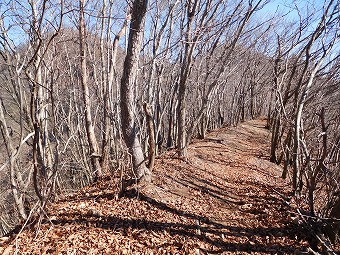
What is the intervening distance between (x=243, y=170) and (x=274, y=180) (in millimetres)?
879

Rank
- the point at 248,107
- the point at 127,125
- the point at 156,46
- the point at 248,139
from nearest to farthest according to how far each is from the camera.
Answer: the point at 127,125, the point at 156,46, the point at 248,139, the point at 248,107

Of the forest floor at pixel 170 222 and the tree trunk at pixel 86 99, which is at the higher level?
the tree trunk at pixel 86 99

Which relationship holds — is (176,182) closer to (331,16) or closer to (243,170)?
(243,170)

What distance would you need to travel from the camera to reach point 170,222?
3.80m

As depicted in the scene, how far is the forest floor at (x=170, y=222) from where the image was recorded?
3.21 meters

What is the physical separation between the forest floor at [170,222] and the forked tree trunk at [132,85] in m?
0.50

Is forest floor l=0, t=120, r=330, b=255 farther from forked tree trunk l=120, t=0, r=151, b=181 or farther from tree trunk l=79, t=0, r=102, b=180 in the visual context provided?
tree trunk l=79, t=0, r=102, b=180

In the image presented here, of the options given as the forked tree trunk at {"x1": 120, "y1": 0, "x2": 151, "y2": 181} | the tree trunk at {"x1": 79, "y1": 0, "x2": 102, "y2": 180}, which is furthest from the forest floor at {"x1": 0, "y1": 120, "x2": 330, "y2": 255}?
the tree trunk at {"x1": 79, "y1": 0, "x2": 102, "y2": 180}

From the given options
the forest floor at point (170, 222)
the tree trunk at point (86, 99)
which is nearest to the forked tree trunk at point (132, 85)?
the forest floor at point (170, 222)

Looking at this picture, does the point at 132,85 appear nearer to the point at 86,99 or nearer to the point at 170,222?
the point at 86,99

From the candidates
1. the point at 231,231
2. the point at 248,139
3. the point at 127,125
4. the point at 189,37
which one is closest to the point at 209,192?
the point at 231,231

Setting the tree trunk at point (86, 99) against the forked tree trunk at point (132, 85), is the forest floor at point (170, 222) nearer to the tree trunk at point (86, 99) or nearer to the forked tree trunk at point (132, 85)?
the forked tree trunk at point (132, 85)

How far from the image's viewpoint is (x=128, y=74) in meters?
3.83

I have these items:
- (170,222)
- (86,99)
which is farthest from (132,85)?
(170,222)
